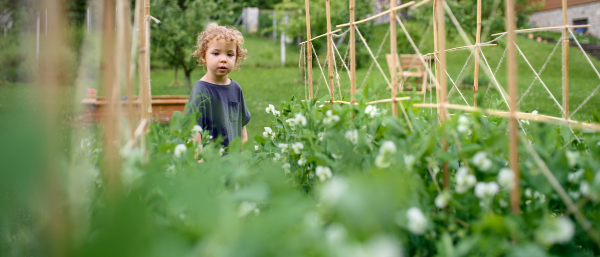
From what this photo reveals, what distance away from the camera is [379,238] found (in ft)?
1.52

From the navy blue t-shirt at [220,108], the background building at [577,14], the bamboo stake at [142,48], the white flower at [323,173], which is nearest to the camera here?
the white flower at [323,173]

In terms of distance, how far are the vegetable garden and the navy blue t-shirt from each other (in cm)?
66

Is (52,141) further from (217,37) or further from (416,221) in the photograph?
(217,37)

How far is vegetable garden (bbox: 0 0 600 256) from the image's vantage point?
1.82 ft

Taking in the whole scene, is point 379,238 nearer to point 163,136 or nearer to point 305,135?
point 305,135

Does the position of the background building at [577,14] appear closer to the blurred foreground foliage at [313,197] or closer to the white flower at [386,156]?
the blurred foreground foliage at [313,197]

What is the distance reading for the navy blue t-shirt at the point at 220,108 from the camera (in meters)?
2.14

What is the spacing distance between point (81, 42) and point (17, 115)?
1.00 feet

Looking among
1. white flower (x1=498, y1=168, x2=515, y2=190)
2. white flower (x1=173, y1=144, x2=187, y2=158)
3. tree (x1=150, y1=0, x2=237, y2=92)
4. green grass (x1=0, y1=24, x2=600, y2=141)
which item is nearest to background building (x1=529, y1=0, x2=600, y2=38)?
green grass (x1=0, y1=24, x2=600, y2=141)

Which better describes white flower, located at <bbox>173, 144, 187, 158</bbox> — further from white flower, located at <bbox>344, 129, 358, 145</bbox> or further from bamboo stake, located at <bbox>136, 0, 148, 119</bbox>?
white flower, located at <bbox>344, 129, 358, 145</bbox>

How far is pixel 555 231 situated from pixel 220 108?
1714 mm

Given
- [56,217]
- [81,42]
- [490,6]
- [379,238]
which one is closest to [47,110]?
[56,217]

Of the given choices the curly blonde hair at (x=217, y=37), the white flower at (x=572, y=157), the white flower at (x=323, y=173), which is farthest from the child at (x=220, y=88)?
the white flower at (x=572, y=157)

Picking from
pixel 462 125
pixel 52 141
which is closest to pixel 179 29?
pixel 462 125
